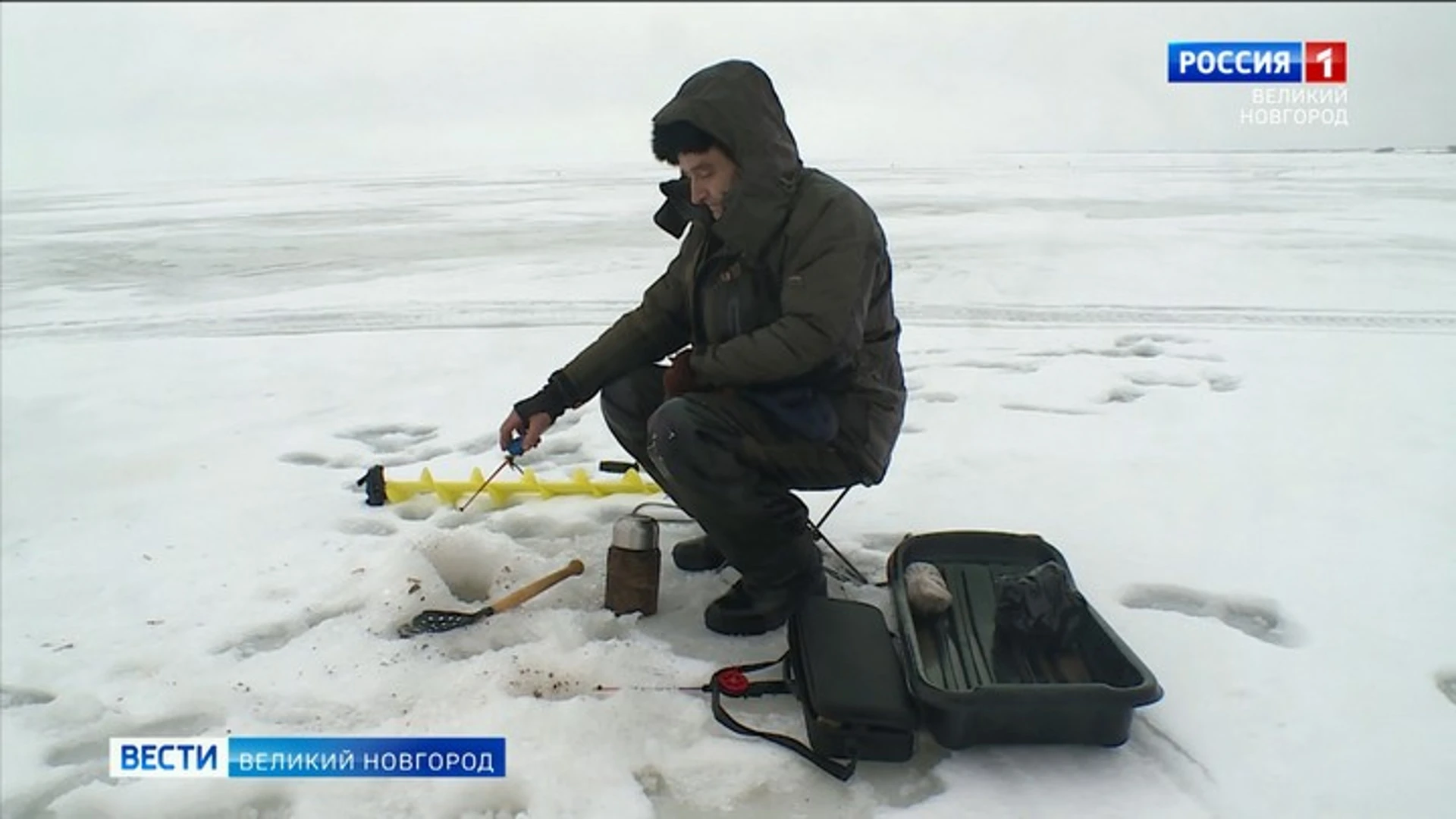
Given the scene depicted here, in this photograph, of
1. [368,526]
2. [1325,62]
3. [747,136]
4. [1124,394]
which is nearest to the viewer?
[747,136]

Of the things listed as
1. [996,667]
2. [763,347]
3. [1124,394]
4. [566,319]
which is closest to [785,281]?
[763,347]

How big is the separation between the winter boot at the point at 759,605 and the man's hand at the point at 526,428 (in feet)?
2.11

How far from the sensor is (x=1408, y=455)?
3.47m

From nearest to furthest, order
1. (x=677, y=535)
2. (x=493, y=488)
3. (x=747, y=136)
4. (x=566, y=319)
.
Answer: (x=747, y=136) → (x=677, y=535) → (x=493, y=488) → (x=566, y=319)

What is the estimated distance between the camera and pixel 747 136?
6.97 ft

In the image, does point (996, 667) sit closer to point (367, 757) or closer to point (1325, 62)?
point (367, 757)

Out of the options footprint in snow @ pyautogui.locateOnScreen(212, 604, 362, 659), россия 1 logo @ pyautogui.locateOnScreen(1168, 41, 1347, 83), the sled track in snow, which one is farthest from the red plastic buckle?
россия 1 logo @ pyautogui.locateOnScreen(1168, 41, 1347, 83)

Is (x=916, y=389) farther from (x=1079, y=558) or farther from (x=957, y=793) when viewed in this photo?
(x=957, y=793)

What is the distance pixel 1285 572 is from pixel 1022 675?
102 cm

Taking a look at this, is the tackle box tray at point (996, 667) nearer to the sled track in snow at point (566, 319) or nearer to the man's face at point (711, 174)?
the man's face at point (711, 174)

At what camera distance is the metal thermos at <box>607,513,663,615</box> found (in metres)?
2.45

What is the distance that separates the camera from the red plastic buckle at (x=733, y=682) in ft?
7.00

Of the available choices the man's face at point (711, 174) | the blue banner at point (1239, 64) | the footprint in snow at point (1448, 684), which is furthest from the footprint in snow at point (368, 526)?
the blue banner at point (1239, 64)

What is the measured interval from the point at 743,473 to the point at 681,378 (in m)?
0.30
